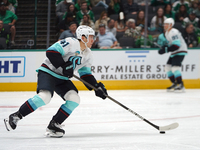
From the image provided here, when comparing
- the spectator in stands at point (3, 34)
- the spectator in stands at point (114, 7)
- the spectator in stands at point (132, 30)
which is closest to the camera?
the spectator in stands at point (3, 34)

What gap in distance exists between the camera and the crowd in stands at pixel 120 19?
7.00 m

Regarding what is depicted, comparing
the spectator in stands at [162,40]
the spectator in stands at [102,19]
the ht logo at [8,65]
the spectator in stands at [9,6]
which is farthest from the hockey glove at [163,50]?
the spectator in stands at [9,6]

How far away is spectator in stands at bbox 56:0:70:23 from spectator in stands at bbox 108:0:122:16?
1016mm

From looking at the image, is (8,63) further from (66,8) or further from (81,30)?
(81,30)

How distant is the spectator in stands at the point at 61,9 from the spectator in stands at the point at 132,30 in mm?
1371

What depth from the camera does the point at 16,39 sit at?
6.81 m

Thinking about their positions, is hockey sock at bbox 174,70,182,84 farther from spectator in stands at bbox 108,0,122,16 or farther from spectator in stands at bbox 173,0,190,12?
spectator in stands at bbox 108,0,122,16

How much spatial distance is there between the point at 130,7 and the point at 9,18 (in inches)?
107

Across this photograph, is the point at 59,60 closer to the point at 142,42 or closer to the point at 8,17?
the point at 8,17

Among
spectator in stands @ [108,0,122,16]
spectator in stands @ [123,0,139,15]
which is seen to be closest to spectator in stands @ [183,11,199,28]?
spectator in stands @ [123,0,139,15]

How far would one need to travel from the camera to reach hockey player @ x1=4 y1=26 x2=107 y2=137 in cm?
310

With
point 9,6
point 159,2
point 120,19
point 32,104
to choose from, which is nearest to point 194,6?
point 159,2

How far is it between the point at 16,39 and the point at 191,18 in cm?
394

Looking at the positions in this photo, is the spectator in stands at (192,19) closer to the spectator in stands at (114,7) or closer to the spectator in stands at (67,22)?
the spectator in stands at (114,7)
